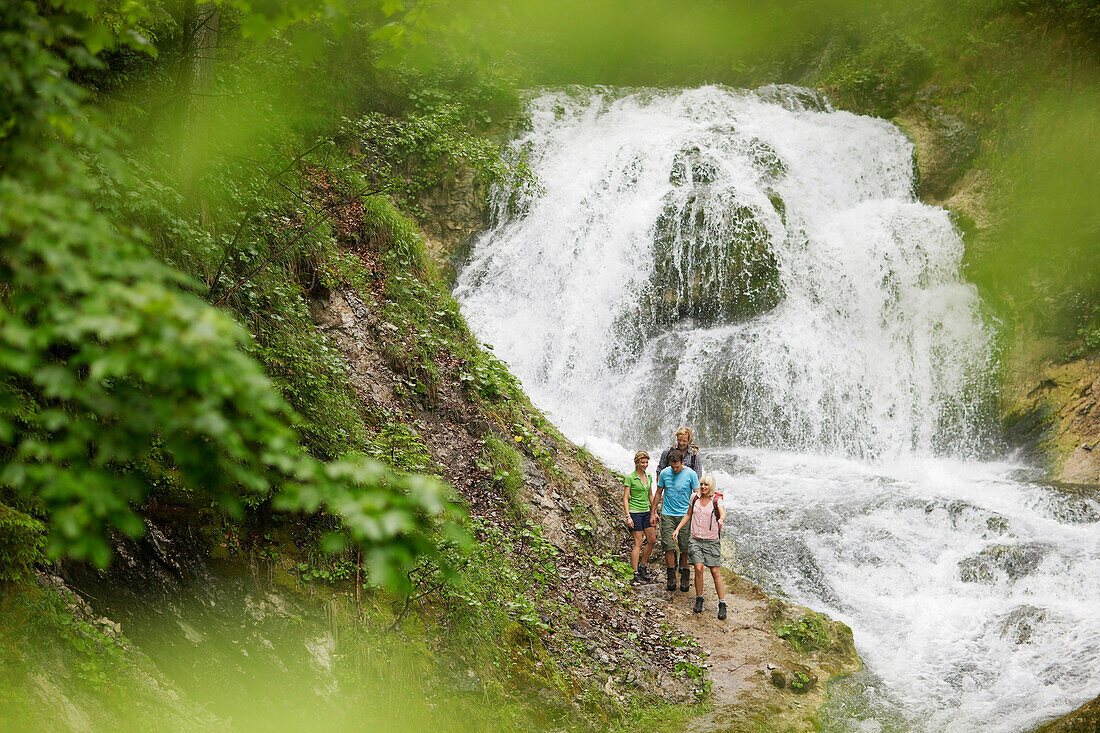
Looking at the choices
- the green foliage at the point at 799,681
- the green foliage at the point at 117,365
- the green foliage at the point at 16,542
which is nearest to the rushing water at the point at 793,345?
the green foliage at the point at 799,681

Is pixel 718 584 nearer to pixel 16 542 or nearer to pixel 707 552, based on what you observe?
pixel 707 552

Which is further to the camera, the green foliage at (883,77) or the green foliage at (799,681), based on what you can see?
the green foliage at (883,77)

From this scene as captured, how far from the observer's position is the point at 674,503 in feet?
26.2

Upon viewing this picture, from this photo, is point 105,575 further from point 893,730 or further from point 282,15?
point 893,730

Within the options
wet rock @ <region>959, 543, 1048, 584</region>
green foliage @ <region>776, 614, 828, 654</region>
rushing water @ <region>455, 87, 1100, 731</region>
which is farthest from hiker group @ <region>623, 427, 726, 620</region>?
wet rock @ <region>959, 543, 1048, 584</region>

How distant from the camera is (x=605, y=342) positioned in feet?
51.5

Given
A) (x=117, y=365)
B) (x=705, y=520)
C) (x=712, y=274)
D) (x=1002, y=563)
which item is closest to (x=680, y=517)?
(x=705, y=520)

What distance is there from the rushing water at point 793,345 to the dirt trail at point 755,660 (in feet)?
2.64

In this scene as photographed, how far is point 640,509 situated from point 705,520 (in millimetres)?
844

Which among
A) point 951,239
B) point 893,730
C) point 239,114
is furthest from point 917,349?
point 239,114

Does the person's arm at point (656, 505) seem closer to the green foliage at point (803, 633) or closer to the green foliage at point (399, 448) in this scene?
the green foliage at point (803, 633)

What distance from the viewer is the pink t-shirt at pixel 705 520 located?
7.55m

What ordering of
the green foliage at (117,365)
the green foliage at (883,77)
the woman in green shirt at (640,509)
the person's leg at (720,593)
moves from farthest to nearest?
the green foliage at (883,77) → the woman in green shirt at (640,509) → the person's leg at (720,593) → the green foliage at (117,365)

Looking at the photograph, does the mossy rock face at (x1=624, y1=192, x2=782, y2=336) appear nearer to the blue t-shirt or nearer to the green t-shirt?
the green t-shirt
